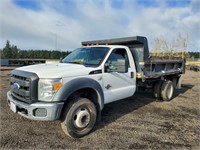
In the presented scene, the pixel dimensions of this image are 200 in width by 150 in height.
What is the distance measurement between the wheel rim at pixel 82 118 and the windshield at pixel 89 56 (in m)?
1.23

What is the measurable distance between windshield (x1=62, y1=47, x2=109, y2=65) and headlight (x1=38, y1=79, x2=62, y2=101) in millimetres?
1261

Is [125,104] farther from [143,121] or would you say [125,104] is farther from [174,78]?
[174,78]

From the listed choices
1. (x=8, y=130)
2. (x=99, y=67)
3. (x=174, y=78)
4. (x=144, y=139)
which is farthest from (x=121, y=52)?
(x=174, y=78)

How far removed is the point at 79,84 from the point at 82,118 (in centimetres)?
79

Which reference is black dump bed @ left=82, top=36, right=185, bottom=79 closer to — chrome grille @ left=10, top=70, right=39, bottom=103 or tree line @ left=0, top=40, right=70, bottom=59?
chrome grille @ left=10, top=70, right=39, bottom=103

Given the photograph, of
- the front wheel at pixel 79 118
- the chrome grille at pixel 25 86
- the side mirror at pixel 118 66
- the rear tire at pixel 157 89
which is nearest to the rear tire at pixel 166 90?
the rear tire at pixel 157 89

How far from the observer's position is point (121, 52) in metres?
4.88

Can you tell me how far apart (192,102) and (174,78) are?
1333 millimetres

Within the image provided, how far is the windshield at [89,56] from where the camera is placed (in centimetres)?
433

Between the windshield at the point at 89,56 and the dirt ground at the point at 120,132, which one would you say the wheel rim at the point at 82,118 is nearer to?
the dirt ground at the point at 120,132

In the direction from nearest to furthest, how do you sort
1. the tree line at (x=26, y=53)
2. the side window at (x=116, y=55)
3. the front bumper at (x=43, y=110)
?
the front bumper at (x=43, y=110) → the side window at (x=116, y=55) → the tree line at (x=26, y=53)

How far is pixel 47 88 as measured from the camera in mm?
3221

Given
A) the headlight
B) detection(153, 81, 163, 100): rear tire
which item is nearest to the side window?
the headlight

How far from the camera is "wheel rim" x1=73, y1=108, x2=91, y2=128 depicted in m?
3.62
